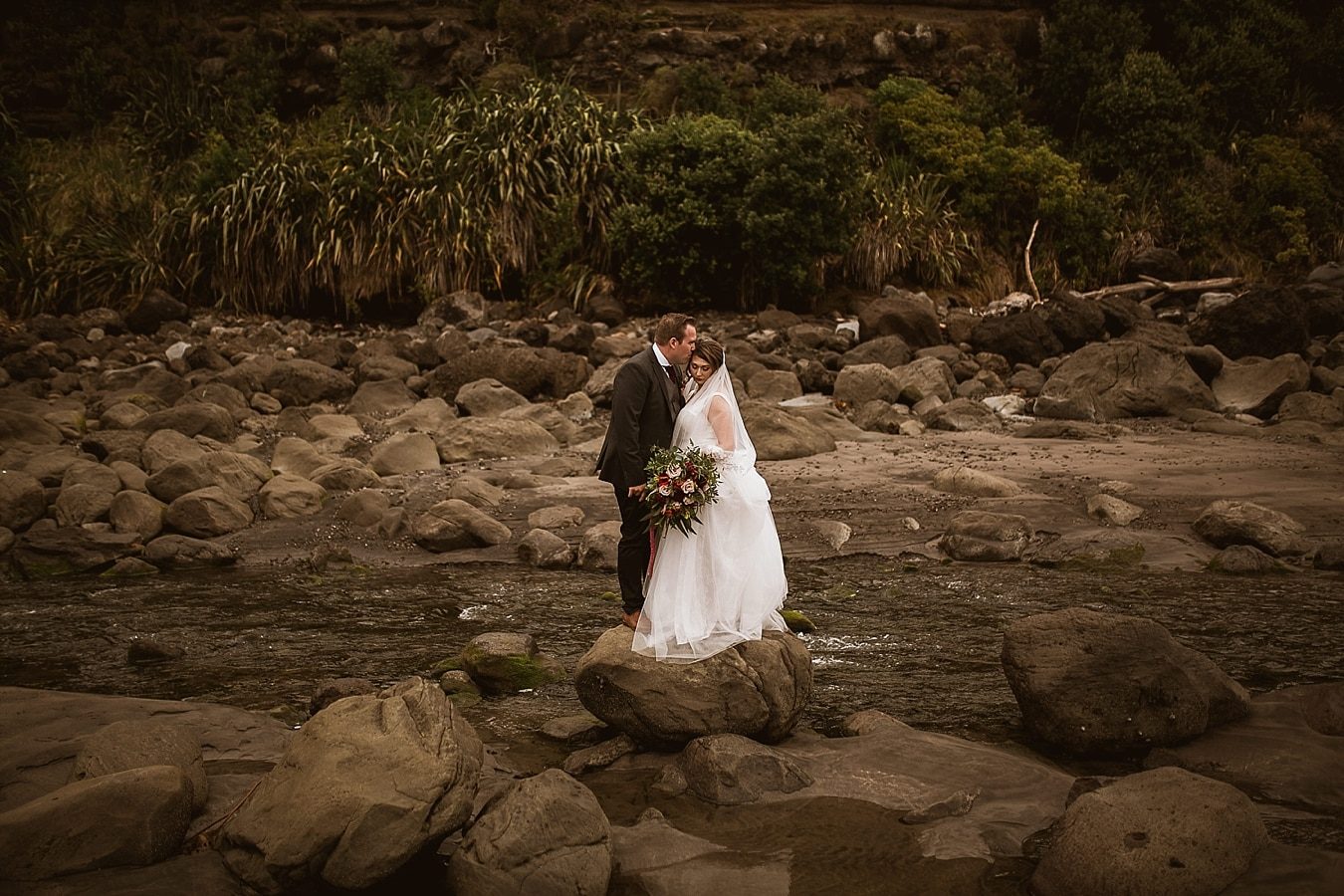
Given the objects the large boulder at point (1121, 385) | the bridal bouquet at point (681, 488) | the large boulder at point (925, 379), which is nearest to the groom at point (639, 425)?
the bridal bouquet at point (681, 488)

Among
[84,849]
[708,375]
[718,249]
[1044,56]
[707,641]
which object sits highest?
[1044,56]

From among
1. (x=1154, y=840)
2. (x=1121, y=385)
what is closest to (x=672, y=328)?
(x=1154, y=840)

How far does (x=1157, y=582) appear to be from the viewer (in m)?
9.46

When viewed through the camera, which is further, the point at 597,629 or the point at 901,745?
the point at 597,629

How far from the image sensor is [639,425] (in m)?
7.00

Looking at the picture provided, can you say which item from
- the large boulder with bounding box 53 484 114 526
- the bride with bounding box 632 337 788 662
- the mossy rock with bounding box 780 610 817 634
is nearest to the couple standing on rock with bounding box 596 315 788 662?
the bride with bounding box 632 337 788 662

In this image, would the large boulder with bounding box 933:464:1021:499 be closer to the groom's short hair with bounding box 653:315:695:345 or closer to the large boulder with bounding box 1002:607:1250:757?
the large boulder with bounding box 1002:607:1250:757

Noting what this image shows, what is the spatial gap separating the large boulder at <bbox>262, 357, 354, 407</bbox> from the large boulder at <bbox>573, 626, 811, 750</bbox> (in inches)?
470

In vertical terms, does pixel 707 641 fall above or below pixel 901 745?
above

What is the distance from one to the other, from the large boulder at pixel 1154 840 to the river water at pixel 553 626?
156cm

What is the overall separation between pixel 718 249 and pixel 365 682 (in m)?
16.0

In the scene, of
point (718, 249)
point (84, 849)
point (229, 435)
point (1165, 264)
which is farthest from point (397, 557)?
point (1165, 264)

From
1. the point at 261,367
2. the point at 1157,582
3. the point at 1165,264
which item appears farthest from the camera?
the point at 1165,264

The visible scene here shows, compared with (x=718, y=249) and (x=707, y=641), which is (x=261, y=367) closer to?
(x=718, y=249)
